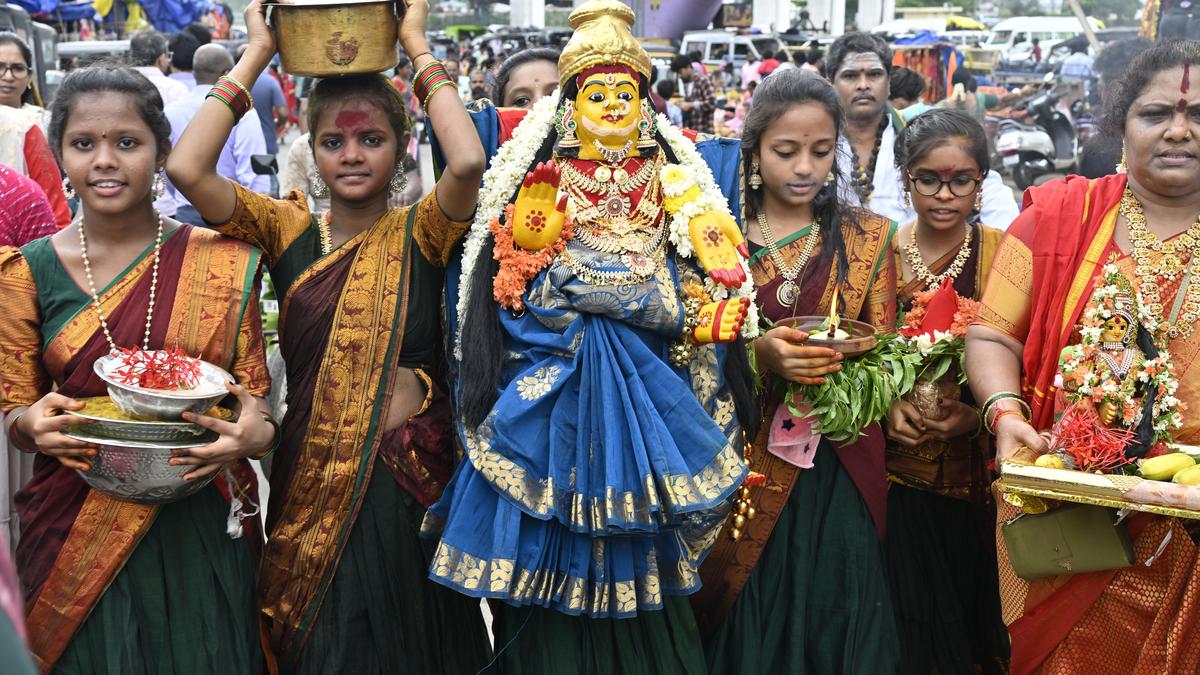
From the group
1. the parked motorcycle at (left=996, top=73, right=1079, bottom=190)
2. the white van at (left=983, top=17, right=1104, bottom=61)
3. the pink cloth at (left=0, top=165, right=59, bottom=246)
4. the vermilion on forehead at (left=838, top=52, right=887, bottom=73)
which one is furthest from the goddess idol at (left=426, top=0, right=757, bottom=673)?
the white van at (left=983, top=17, right=1104, bottom=61)

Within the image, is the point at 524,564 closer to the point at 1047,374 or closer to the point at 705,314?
the point at 705,314

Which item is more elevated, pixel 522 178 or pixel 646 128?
pixel 646 128

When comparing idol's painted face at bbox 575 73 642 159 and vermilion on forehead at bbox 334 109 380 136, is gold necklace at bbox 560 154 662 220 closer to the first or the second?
idol's painted face at bbox 575 73 642 159

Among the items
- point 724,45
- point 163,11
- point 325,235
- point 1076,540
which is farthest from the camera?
point 724,45

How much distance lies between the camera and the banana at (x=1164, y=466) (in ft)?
9.20

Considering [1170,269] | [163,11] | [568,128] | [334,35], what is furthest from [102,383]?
[163,11]

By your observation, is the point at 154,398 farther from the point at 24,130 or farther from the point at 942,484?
the point at 24,130

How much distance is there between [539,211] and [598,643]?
1.19m

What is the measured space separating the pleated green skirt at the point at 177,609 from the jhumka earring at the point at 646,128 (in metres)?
1.49

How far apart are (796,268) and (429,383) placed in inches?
45.7

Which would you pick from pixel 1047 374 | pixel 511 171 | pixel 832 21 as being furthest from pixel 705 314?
pixel 832 21

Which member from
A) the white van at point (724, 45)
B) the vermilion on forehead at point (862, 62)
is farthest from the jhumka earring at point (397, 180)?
the white van at point (724, 45)

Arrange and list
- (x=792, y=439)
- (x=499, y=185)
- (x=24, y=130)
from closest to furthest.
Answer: (x=499, y=185) < (x=792, y=439) < (x=24, y=130)

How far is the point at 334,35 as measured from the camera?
10.6 ft
